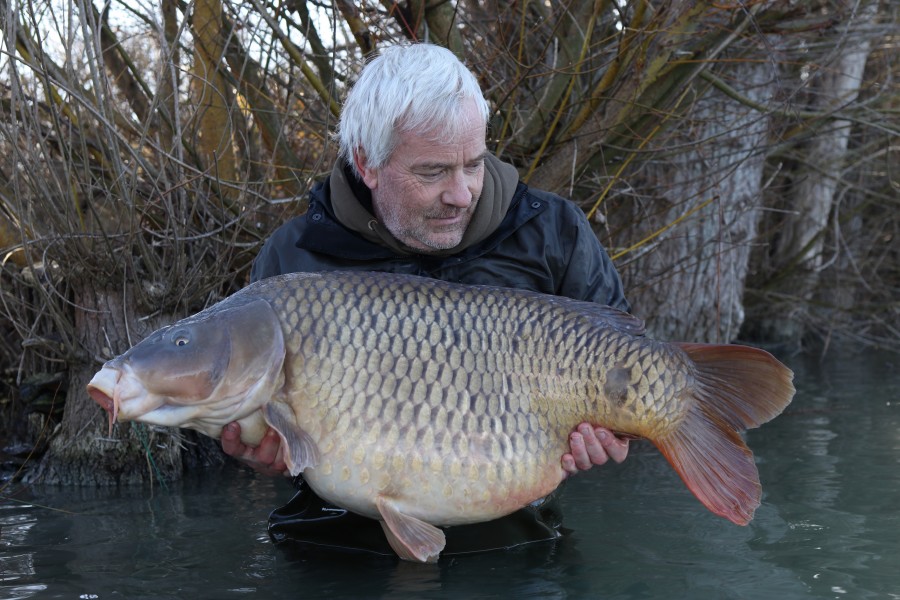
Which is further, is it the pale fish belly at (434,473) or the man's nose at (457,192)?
the man's nose at (457,192)

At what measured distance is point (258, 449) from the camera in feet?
7.47

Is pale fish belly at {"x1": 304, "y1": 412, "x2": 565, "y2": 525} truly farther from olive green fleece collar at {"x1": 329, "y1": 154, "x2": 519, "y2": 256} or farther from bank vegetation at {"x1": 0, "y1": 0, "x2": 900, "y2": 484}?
bank vegetation at {"x1": 0, "y1": 0, "x2": 900, "y2": 484}

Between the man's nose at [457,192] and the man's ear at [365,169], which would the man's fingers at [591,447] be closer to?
the man's nose at [457,192]

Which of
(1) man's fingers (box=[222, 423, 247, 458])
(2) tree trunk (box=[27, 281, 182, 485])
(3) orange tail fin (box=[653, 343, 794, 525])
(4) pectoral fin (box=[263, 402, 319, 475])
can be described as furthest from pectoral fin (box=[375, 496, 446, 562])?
(2) tree trunk (box=[27, 281, 182, 485])

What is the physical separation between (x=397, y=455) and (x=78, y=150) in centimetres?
226

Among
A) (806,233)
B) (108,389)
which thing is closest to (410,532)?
(108,389)

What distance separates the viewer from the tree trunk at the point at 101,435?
387cm

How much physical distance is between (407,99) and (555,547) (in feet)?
4.07

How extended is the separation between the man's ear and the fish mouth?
0.93 meters

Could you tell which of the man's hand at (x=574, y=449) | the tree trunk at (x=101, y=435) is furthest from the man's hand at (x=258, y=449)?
the tree trunk at (x=101, y=435)

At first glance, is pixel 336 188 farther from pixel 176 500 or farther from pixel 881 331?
pixel 881 331

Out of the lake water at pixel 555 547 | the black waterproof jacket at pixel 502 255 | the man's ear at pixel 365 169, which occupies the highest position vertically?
the man's ear at pixel 365 169

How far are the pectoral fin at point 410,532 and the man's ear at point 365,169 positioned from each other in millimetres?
888

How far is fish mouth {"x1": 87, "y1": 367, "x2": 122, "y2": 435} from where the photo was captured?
2.02 metres
